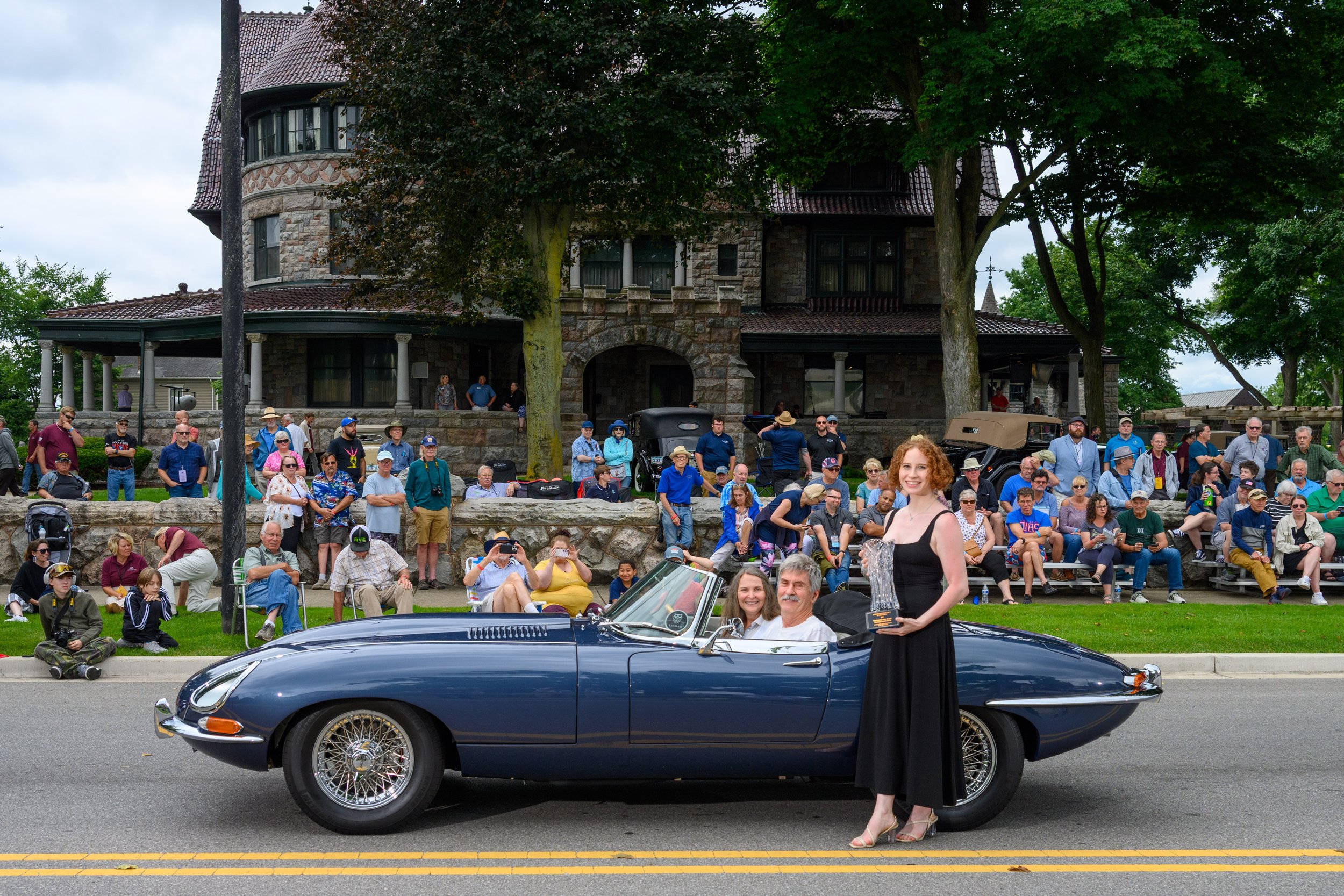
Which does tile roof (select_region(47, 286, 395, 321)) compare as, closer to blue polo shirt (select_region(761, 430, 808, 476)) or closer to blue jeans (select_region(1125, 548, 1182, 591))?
blue polo shirt (select_region(761, 430, 808, 476))

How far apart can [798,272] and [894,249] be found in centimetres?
289

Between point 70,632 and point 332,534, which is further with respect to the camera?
point 332,534

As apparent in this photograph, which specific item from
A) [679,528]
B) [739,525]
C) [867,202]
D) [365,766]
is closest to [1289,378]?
[867,202]

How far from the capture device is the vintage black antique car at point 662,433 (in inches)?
901

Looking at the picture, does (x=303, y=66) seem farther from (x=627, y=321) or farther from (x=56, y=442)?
(x=56, y=442)

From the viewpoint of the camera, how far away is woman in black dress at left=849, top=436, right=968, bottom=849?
203 inches

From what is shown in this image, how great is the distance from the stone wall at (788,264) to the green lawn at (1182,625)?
73.6 feet

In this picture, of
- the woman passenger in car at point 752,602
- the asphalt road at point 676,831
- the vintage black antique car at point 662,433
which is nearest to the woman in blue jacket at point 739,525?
the asphalt road at point 676,831

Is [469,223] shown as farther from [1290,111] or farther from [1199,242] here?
[1199,242]

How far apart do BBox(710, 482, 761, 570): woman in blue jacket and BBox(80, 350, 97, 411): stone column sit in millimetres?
23040

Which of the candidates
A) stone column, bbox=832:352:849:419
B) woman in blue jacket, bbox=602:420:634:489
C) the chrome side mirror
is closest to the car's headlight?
the chrome side mirror

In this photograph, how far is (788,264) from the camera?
34531 millimetres

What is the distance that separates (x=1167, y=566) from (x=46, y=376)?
90.4ft

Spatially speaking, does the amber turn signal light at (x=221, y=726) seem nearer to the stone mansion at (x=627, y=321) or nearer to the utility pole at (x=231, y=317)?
the utility pole at (x=231, y=317)
